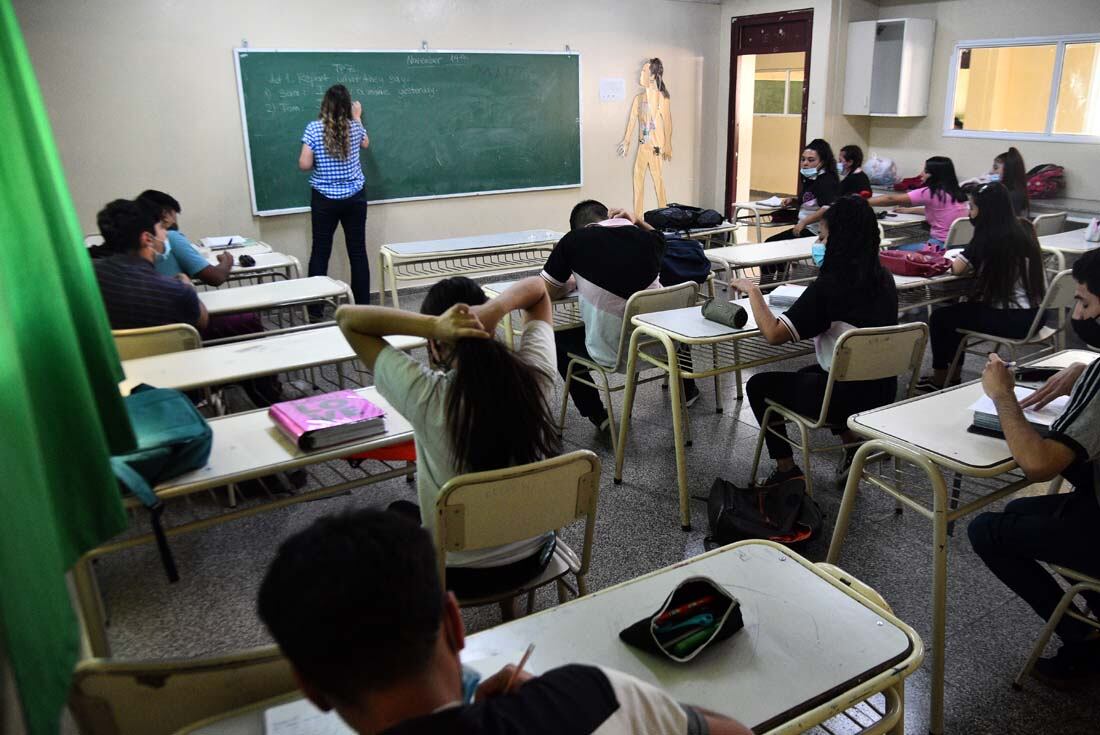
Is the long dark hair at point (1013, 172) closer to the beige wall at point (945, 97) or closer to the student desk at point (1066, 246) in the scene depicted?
the student desk at point (1066, 246)

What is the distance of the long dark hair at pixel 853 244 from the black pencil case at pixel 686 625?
1854 millimetres

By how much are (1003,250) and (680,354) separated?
5.58ft

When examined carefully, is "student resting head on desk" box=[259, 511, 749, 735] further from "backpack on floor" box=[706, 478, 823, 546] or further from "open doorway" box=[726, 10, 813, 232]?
"open doorway" box=[726, 10, 813, 232]

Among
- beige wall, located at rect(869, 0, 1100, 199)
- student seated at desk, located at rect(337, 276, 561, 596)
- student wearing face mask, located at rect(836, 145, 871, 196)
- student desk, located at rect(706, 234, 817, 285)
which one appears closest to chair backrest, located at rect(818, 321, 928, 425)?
student seated at desk, located at rect(337, 276, 561, 596)

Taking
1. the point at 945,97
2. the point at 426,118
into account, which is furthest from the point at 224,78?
the point at 945,97

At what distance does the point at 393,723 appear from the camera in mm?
795

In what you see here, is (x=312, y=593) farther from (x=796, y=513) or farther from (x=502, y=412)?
(x=796, y=513)

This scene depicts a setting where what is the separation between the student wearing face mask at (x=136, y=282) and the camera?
301cm

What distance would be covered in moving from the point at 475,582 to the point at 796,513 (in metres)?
1.33

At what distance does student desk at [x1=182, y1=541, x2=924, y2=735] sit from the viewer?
1171 millimetres

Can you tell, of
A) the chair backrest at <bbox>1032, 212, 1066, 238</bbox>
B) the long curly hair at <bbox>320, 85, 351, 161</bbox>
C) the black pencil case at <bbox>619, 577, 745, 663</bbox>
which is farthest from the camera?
the long curly hair at <bbox>320, 85, 351, 161</bbox>

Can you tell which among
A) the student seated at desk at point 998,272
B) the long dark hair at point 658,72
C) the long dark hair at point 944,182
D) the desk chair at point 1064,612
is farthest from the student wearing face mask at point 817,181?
the desk chair at point 1064,612

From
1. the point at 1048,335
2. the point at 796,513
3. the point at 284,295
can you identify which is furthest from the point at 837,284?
the point at 284,295

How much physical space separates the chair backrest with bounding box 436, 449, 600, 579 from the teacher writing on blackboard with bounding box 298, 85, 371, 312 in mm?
4588
